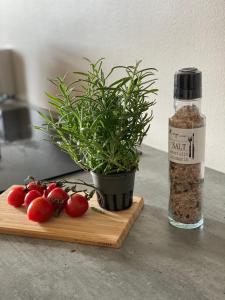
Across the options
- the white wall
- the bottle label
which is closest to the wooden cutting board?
the bottle label

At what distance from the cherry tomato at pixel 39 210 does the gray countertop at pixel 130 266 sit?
4 cm

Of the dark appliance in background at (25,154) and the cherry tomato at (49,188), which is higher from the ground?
the cherry tomato at (49,188)

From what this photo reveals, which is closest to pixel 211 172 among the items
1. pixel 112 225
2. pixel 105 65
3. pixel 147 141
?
pixel 147 141

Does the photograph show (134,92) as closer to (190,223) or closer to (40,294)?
(190,223)

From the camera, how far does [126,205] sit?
0.78 metres

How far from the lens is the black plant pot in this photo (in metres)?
0.74

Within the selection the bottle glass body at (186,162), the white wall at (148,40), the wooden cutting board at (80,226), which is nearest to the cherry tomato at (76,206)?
the wooden cutting board at (80,226)

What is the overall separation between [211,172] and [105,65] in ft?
1.68

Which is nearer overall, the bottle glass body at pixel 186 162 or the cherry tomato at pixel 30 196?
the bottle glass body at pixel 186 162

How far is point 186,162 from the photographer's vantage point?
2.26ft

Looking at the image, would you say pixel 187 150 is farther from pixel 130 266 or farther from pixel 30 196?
pixel 30 196

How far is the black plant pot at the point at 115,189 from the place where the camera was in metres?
0.74

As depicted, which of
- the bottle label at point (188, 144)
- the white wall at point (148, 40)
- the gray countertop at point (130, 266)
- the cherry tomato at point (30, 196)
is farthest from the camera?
the white wall at point (148, 40)

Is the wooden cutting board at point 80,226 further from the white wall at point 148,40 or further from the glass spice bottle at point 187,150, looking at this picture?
the white wall at point 148,40
